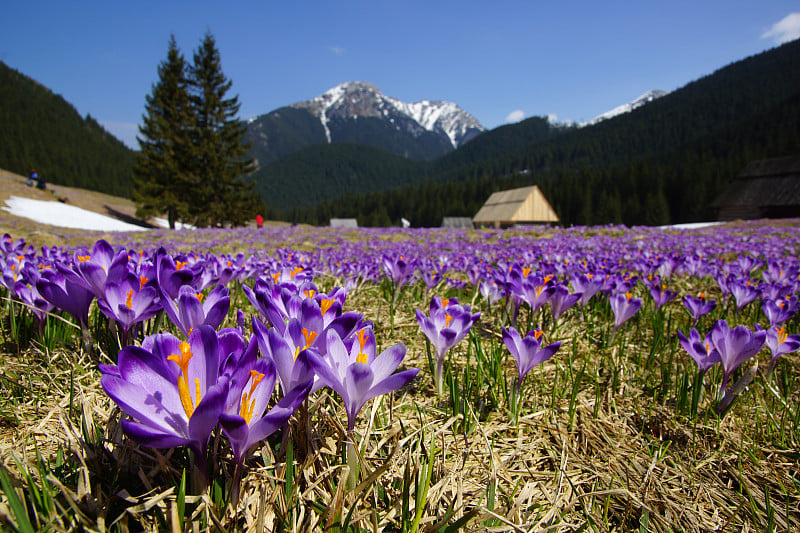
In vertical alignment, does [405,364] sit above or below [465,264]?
below

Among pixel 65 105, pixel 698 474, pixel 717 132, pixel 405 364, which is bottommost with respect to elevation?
pixel 698 474

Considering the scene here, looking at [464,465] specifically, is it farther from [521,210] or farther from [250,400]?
[521,210]

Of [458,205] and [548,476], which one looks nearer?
[548,476]

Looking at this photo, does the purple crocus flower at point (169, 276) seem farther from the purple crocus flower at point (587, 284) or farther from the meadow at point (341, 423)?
the purple crocus flower at point (587, 284)

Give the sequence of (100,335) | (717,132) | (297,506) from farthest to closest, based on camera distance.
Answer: (717,132)
(100,335)
(297,506)

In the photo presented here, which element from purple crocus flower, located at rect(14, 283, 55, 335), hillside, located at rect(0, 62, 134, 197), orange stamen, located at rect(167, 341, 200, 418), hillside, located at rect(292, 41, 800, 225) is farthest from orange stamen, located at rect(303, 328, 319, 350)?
hillside, located at rect(0, 62, 134, 197)

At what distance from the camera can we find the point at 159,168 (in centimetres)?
3444

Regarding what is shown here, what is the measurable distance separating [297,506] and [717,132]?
117239mm

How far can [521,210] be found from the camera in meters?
47.6

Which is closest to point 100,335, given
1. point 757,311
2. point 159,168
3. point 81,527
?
point 81,527

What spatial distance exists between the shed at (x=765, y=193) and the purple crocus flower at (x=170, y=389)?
53.3 metres

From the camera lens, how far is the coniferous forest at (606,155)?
184ft

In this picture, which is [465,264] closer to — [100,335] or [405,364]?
[405,364]

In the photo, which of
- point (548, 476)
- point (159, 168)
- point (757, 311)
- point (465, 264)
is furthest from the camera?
point (159, 168)
